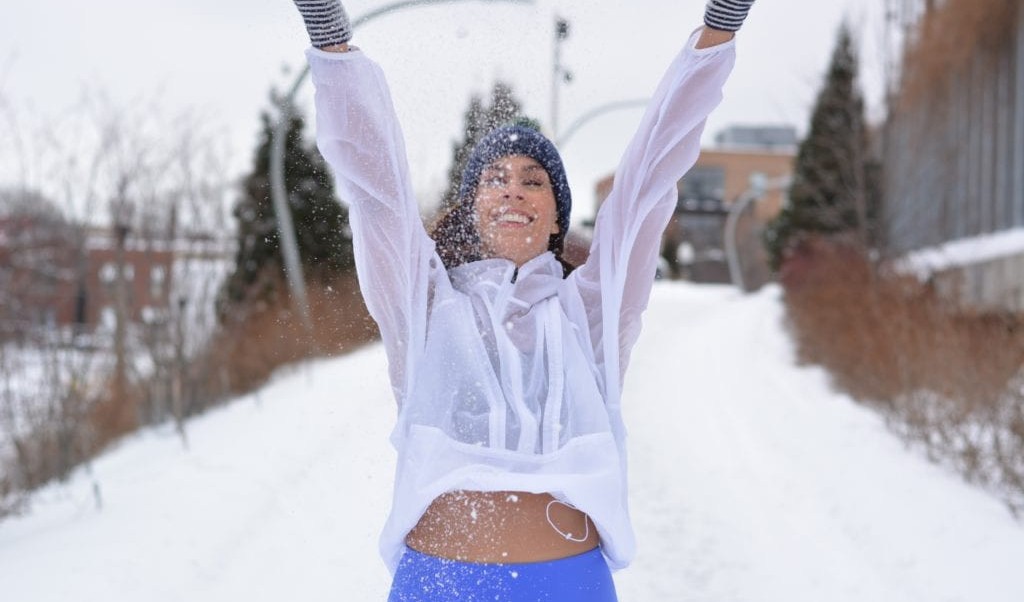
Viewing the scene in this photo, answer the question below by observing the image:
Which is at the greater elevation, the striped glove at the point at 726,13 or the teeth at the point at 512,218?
the striped glove at the point at 726,13

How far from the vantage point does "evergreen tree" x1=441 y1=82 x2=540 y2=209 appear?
7.88ft

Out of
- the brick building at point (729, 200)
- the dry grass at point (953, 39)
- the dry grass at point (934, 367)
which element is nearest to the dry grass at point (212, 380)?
the dry grass at point (934, 367)

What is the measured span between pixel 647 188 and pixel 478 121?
657 mm

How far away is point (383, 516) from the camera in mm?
3467

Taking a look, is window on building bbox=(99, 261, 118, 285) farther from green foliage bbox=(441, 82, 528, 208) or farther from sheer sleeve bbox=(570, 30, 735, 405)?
sheer sleeve bbox=(570, 30, 735, 405)

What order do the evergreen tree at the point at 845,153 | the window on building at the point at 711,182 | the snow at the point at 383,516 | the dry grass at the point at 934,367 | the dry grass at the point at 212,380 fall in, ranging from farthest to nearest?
the window on building at the point at 711,182, the evergreen tree at the point at 845,153, the dry grass at the point at 934,367, the snow at the point at 383,516, the dry grass at the point at 212,380

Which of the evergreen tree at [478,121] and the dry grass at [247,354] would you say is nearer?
the evergreen tree at [478,121]

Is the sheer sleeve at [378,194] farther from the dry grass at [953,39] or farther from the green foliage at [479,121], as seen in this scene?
the dry grass at [953,39]

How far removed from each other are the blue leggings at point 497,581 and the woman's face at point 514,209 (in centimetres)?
63

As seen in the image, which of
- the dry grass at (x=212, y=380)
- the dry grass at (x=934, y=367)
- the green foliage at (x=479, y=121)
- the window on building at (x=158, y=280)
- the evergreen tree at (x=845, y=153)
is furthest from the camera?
the evergreen tree at (x=845, y=153)

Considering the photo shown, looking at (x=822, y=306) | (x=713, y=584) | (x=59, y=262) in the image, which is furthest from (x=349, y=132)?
(x=822, y=306)

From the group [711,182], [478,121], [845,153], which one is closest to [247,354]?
[845,153]

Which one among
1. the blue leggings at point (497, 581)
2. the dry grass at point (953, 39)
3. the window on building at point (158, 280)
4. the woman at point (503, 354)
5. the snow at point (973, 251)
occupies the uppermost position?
the dry grass at point (953, 39)

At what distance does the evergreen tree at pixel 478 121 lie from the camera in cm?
240
